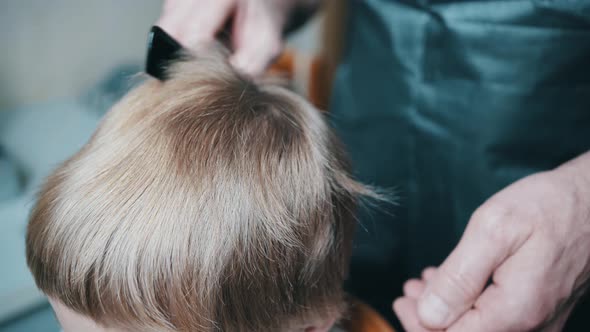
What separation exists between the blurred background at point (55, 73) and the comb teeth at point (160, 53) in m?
0.45

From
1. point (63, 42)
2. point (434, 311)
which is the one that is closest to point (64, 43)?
point (63, 42)

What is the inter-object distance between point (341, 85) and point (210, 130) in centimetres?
40

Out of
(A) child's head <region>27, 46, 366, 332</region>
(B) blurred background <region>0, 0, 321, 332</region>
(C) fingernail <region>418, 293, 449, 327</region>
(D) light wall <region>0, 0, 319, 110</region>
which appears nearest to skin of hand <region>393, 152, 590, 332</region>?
(C) fingernail <region>418, 293, 449, 327</region>

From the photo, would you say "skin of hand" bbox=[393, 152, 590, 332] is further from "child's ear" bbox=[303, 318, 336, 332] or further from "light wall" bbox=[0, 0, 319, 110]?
"light wall" bbox=[0, 0, 319, 110]

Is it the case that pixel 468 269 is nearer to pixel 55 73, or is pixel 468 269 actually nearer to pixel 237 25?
pixel 237 25

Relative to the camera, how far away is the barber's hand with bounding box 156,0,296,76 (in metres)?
0.51

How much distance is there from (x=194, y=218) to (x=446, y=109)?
14.4 inches

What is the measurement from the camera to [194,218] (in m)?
0.34

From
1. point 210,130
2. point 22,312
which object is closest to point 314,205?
point 210,130

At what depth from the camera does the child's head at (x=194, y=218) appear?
338 mm

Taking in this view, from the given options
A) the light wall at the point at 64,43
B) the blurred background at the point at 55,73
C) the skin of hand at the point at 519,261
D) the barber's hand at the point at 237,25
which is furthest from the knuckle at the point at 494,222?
the light wall at the point at 64,43

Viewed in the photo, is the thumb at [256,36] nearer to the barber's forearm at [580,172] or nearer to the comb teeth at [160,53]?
the comb teeth at [160,53]

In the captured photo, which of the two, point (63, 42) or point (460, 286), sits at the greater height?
point (63, 42)

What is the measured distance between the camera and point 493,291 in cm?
39
